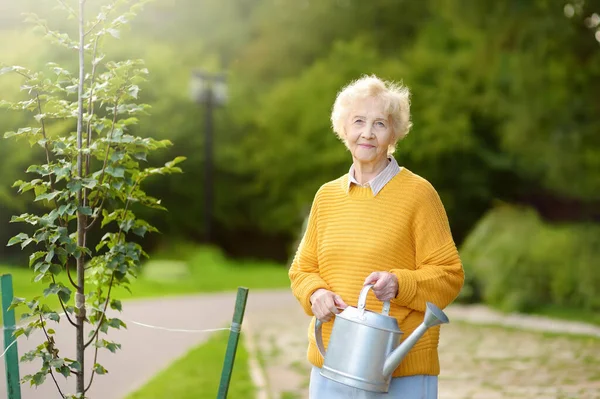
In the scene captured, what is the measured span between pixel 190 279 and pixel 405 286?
52.1 feet

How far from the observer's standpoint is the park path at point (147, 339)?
6.99 meters

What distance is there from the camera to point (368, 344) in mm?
2584

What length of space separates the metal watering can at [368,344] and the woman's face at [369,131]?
0.44 m

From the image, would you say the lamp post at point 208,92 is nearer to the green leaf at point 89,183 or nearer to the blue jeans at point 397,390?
the green leaf at point 89,183

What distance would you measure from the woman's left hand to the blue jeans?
12.3 inches

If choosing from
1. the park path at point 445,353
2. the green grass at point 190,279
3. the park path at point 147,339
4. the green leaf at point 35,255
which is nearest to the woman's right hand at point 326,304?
the green leaf at point 35,255

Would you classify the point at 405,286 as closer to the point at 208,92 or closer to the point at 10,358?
the point at 10,358

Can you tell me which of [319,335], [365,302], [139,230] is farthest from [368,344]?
[139,230]

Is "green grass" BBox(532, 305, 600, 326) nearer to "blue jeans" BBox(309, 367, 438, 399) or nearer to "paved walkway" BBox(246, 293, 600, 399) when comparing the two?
"paved walkway" BBox(246, 293, 600, 399)

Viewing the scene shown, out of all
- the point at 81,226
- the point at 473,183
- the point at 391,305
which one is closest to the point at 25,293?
the point at 81,226

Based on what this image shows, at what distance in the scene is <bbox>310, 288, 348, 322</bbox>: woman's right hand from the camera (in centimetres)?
268

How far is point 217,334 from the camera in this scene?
32.8 ft

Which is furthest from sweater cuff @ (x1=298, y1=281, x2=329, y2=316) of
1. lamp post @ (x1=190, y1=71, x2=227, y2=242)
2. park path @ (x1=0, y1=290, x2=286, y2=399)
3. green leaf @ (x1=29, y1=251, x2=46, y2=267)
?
lamp post @ (x1=190, y1=71, x2=227, y2=242)

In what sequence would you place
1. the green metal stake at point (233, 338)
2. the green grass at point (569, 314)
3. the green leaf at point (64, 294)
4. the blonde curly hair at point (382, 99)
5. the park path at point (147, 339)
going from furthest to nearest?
the green grass at point (569, 314), the park path at point (147, 339), the green leaf at point (64, 294), the green metal stake at point (233, 338), the blonde curly hair at point (382, 99)
